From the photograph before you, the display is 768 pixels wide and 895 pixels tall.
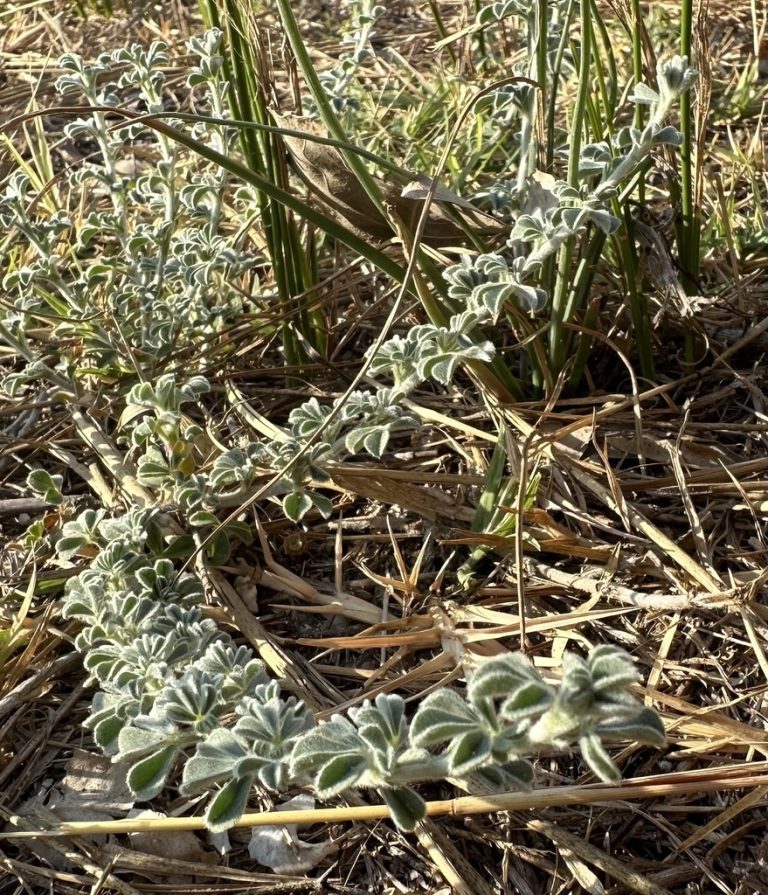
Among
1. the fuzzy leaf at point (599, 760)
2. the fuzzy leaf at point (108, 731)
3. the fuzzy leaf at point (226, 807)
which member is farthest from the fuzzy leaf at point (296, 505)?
the fuzzy leaf at point (599, 760)

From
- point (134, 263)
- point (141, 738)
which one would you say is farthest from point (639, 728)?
point (134, 263)

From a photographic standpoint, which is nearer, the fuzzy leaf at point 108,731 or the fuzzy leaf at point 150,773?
the fuzzy leaf at point 150,773

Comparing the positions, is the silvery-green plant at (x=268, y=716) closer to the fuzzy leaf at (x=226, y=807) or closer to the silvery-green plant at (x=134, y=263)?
the fuzzy leaf at (x=226, y=807)

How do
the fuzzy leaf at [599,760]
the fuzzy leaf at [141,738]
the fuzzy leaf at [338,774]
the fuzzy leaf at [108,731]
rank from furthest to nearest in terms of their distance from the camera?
the fuzzy leaf at [108,731] → the fuzzy leaf at [141,738] → the fuzzy leaf at [338,774] → the fuzzy leaf at [599,760]

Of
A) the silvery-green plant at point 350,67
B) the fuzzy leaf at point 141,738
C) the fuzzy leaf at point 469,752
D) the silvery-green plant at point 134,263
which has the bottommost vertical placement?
the fuzzy leaf at point 141,738

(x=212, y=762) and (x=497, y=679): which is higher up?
(x=497, y=679)

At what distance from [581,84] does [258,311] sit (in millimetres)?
823

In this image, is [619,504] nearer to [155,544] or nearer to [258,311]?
[155,544]

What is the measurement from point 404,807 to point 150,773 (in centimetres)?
29

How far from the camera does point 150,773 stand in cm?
108

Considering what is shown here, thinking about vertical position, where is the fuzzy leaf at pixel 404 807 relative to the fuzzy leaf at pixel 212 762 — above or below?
below

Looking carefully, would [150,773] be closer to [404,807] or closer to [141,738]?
[141,738]

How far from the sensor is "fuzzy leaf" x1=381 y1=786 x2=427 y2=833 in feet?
3.14

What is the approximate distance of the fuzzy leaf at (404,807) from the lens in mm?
958
